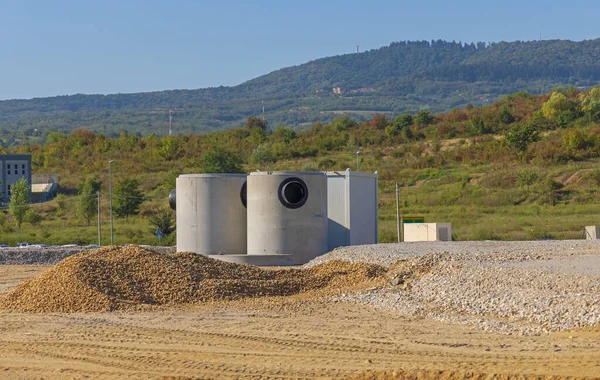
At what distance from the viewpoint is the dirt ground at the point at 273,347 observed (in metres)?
11.4

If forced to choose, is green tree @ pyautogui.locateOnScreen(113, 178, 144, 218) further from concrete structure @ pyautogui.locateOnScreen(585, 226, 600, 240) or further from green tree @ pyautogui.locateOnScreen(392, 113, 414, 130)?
green tree @ pyautogui.locateOnScreen(392, 113, 414, 130)

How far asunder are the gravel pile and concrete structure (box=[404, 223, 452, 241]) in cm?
965

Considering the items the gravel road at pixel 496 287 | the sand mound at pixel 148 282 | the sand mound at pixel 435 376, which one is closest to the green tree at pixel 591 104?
the gravel road at pixel 496 287

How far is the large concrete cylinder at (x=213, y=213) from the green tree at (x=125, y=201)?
101 feet

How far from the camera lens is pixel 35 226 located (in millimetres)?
56125

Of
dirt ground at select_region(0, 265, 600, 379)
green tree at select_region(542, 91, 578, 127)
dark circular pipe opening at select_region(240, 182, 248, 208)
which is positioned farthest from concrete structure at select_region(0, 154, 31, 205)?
dirt ground at select_region(0, 265, 600, 379)

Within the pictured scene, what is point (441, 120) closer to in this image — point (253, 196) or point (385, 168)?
point (385, 168)

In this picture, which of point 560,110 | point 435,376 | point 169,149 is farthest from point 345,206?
point 169,149

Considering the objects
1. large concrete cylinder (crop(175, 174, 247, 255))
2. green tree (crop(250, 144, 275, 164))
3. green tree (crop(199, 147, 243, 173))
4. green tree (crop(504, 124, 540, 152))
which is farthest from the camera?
green tree (crop(250, 144, 275, 164))

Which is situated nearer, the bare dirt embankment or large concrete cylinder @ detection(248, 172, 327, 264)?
the bare dirt embankment

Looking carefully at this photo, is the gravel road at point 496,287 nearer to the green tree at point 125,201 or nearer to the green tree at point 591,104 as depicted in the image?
the green tree at point 125,201

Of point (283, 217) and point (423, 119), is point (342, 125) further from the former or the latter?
point (283, 217)

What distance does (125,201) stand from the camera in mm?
59281

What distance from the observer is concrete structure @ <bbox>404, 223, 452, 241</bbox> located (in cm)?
3556
